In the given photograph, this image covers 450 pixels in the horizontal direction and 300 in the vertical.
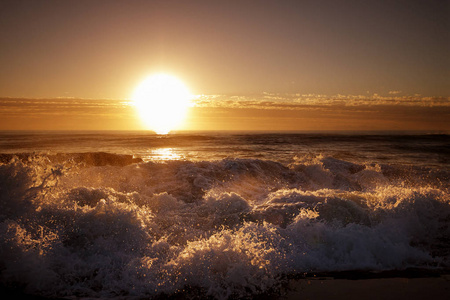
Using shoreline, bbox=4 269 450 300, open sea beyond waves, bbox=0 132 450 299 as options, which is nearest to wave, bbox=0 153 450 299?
open sea beyond waves, bbox=0 132 450 299

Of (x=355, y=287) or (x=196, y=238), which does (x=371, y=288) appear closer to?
(x=355, y=287)

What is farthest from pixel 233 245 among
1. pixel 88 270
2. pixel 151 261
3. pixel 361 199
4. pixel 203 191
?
pixel 203 191

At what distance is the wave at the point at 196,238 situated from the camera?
4.34 metres

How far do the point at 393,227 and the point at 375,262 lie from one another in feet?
4.89

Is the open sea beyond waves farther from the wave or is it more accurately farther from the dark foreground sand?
the dark foreground sand

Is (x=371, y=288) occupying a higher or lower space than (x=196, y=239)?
lower

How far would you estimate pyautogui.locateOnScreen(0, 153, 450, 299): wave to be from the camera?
434 centimetres

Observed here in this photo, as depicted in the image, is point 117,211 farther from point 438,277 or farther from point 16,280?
point 438,277

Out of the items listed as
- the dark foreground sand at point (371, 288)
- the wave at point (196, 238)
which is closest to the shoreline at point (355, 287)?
the dark foreground sand at point (371, 288)

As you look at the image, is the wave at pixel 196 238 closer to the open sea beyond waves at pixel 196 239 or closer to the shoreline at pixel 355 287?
the open sea beyond waves at pixel 196 239

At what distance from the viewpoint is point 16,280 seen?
13.9 ft

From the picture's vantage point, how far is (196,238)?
19.2 feet

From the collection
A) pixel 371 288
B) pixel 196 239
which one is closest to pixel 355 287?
pixel 371 288

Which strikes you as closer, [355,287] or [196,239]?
[355,287]
